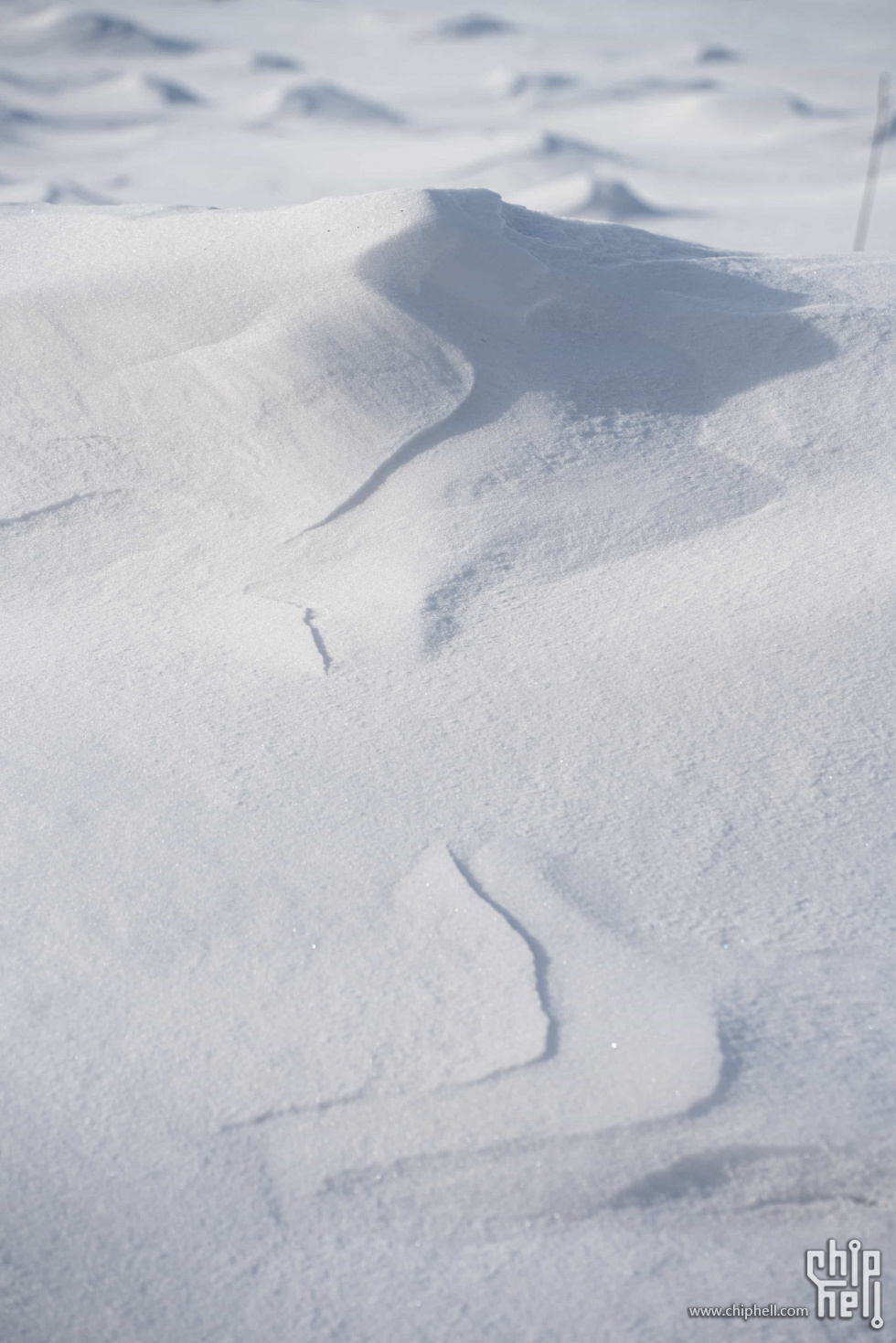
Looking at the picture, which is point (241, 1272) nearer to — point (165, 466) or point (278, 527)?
point (278, 527)

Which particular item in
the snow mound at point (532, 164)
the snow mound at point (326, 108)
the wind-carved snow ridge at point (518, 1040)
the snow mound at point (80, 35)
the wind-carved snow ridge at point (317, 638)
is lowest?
the snow mound at point (532, 164)

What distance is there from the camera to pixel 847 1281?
2.59 ft

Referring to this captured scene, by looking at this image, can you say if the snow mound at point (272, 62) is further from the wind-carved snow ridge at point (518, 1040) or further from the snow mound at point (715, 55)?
the wind-carved snow ridge at point (518, 1040)

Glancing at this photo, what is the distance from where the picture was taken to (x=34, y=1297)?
78cm

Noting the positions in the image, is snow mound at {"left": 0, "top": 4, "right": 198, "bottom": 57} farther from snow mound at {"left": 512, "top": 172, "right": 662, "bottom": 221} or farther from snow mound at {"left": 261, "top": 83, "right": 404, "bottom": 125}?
snow mound at {"left": 512, "top": 172, "right": 662, "bottom": 221}

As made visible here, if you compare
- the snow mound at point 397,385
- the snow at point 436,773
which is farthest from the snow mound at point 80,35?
→ the snow mound at point 397,385

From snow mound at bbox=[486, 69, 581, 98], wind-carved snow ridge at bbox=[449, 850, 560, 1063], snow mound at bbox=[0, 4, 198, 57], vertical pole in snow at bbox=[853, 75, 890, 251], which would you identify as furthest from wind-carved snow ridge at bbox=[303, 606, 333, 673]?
snow mound at bbox=[0, 4, 198, 57]

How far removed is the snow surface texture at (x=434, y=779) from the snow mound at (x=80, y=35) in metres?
13.2

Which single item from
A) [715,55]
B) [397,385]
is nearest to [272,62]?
[715,55]

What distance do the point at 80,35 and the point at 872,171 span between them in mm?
9621

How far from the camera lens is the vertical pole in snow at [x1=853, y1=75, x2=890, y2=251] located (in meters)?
6.65

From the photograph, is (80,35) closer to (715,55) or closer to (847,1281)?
(715,55)

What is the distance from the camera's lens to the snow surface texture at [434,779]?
82 centimetres

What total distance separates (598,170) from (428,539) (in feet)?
30.3
